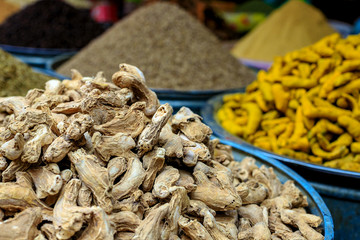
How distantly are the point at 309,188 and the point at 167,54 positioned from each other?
3.35 feet

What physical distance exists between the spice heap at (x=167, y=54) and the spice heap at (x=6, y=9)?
160 centimetres

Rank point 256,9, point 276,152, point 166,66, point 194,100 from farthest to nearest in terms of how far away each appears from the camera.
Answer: point 256,9, point 166,66, point 194,100, point 276,152

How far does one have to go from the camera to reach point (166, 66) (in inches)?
63.4

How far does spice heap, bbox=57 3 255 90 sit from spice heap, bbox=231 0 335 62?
0.48 metres

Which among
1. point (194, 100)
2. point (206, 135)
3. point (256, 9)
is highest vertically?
point (206, 135)

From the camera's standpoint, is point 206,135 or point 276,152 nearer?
point 206,135

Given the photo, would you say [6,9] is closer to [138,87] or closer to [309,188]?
[138,87]

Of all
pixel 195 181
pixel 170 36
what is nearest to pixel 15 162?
pixel 195 181

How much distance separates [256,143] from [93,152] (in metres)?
0.63

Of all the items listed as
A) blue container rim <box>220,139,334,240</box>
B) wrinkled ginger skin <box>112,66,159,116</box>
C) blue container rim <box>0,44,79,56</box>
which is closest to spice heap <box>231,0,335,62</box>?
blue container rim <box>0,44,79,56</box>

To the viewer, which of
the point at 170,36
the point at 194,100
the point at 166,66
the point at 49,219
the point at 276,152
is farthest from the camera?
the point at 170,36

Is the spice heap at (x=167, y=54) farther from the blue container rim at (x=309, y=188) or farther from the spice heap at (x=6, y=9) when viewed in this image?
the spice heap at (x=6, y=9)

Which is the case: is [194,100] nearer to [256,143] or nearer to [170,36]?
[256,143]

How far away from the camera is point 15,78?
1.18 metres
